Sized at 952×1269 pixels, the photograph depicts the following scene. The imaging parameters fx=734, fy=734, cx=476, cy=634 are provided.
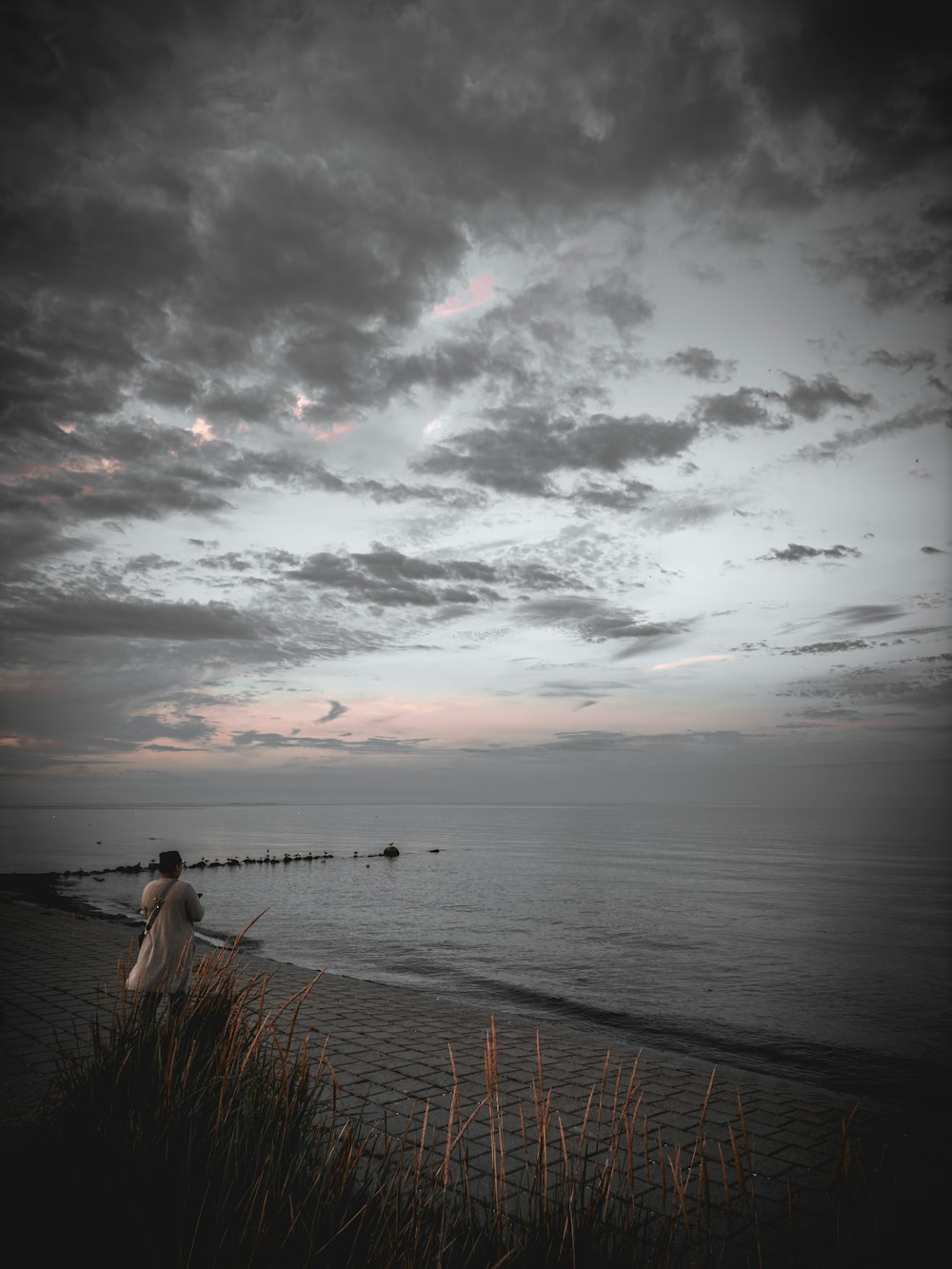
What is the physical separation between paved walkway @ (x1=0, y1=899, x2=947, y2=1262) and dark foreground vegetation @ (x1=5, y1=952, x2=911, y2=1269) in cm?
58

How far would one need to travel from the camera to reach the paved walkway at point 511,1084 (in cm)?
636

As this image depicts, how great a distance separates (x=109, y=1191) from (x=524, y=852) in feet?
237

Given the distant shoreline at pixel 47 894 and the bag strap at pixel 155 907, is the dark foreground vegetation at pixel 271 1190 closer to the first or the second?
the bag strap at pixel 155 907

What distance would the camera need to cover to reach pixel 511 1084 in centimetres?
823

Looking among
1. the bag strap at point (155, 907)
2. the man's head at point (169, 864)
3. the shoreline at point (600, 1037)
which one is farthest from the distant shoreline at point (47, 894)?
the bag strap at point (155, 907)

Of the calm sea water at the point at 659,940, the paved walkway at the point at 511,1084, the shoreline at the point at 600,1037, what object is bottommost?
the calm sea water at the point at 659,940

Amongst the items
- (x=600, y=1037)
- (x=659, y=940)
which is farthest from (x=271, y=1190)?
(x=659, y=940)

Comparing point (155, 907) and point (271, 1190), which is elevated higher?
point (155, 907)

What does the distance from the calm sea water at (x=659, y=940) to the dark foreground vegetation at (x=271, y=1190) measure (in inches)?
411

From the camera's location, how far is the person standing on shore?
7465 millimetres

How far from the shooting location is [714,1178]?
6.09 m

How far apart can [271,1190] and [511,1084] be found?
16.5 feet

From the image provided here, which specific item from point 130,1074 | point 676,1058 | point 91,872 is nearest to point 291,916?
point 91,872

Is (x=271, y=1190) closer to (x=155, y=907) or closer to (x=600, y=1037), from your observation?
(x=155, y=907)
